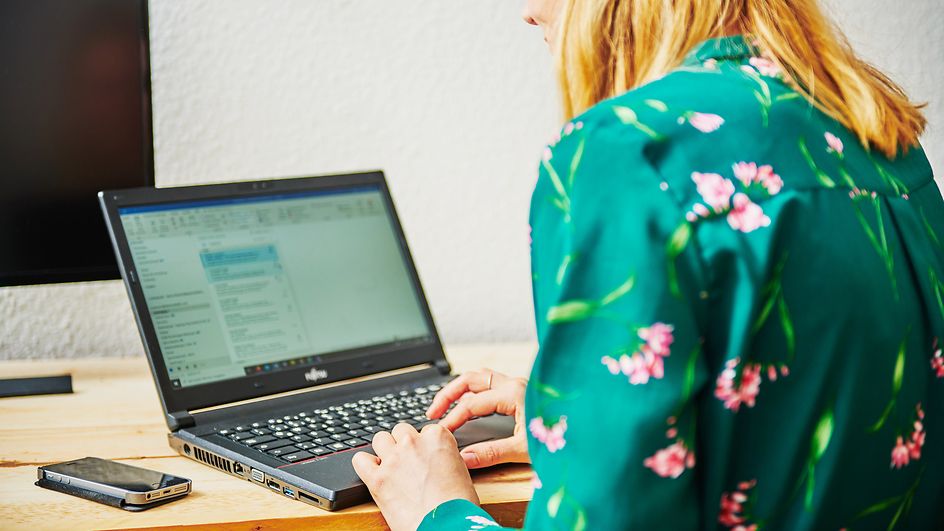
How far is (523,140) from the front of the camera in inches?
55.8

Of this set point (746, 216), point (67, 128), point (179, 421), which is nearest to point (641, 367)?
point (746, 216)

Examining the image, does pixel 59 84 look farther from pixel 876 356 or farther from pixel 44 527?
pixel 876 356

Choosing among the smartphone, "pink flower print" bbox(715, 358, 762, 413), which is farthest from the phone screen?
"pink flower print" bbox(715, 358, 762, 413)

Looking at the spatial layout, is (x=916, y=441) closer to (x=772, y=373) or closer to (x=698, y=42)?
(x=772, y=373)

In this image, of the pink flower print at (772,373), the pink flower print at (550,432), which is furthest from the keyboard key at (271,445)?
the pink flower print at (772,373)

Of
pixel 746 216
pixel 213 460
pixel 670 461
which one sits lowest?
pixel 213 460

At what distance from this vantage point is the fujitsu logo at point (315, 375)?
1070 mm

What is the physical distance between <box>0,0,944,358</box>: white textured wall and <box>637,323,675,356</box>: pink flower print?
36.9 inches

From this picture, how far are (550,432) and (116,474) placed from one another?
16.9 inches

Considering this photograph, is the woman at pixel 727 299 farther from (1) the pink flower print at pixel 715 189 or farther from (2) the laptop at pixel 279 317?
(2) the laptop at pixel 279 317

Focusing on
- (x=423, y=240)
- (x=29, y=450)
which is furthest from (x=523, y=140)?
(x=29, y=450)

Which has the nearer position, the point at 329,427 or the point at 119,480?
the point at 119,480

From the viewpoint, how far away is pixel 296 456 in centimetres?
81

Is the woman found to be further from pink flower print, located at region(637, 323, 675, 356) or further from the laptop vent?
the laptop vent
